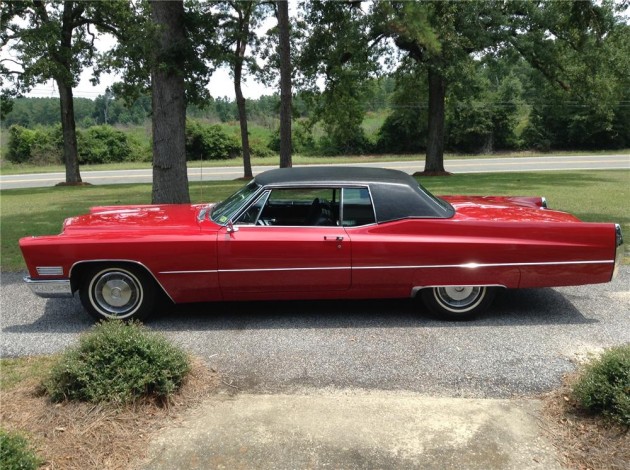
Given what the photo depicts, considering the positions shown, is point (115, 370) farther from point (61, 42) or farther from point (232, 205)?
point (61, 42)

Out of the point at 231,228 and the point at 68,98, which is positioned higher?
the point at 68,98

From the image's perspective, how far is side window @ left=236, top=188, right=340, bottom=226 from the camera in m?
4.71

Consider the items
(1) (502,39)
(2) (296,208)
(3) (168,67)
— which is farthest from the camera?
(1) (502,39)

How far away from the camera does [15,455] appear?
239cm

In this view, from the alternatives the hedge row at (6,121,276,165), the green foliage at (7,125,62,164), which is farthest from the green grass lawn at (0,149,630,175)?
the hedge row at (6,121,276,165)

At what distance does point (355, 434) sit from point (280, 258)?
189 centimetres

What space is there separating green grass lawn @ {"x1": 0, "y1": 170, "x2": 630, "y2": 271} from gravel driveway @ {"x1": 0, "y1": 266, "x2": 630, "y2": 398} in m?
2.47

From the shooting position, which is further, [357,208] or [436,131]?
[436,131]

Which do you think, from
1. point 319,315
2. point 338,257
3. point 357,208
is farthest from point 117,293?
point 357,208

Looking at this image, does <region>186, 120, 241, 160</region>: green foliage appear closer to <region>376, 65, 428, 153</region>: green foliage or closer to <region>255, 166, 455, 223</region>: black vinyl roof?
<region>376, 65, 428, 153</region>: green foliage

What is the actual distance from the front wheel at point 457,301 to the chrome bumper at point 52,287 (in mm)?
3019

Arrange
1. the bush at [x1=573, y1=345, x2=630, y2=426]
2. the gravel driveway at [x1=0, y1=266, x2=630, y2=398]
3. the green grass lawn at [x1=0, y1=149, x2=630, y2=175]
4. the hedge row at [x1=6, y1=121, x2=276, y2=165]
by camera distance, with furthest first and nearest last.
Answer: the hedge row at [x1=6, y1=121, x2=276, y2=165]
the green grass lawn at [x1=0, y1=149, x2=630, y2=175]
the gravel driveway at [x1=0, y1=266, x2=630, y2=398]
the bush at [x1=573, y1=345, x2=630, y2=426]

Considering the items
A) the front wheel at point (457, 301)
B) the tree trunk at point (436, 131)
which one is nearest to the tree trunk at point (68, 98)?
the tree trunk at point (436, 131)

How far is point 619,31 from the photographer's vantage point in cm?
1772
